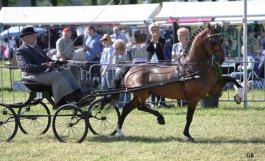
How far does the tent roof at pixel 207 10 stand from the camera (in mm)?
16641

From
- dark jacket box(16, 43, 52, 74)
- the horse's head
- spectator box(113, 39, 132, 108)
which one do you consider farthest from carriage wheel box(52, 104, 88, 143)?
the horse's head

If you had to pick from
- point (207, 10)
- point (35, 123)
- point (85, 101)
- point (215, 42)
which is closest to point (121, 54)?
point (35, 123)

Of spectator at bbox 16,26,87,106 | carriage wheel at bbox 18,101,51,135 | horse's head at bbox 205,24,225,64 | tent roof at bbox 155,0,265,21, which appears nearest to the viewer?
horse's head at bbox 205,24,225,64

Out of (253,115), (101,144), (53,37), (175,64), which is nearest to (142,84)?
(175,64)

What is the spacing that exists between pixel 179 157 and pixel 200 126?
10.3ft

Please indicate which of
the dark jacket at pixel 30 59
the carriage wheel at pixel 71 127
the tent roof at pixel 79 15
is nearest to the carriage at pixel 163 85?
the carriage wheel at pixel 71 127

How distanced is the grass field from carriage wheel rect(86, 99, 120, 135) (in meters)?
0.29

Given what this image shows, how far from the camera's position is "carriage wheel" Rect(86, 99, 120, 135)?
401 inches

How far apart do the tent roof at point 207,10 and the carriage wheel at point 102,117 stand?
4872 mm

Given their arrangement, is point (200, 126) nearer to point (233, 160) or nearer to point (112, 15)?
point (233, 160)

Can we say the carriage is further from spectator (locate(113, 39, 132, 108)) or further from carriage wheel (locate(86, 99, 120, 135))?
spectator (locate(113, 39, 132, 108))

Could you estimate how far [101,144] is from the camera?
9594 millimetres

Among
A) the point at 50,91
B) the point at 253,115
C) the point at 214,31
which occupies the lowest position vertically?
the point at 253,115

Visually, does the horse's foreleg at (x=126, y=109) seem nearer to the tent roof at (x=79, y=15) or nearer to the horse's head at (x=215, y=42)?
the horse's head at (x=215, y=42)
